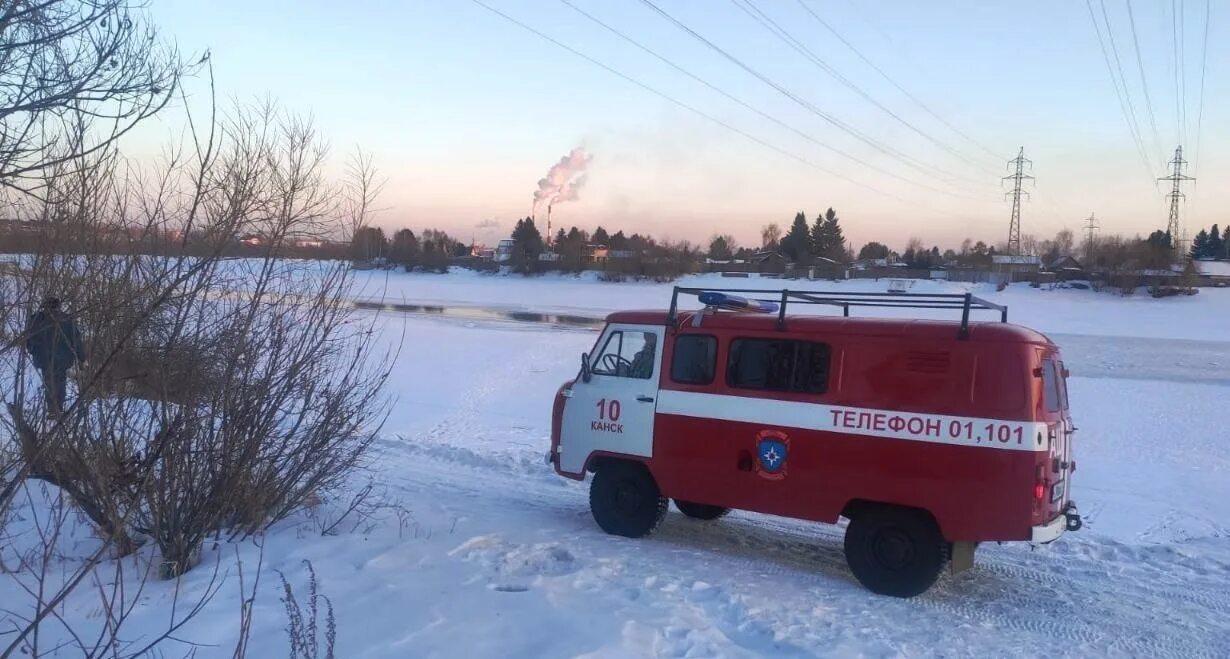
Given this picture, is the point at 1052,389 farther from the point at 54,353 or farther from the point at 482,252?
the point at 482,252

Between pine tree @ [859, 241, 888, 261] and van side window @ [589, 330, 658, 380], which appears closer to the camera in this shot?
van side window @ [589, 330, 658, 380]

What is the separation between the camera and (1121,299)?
61156mm

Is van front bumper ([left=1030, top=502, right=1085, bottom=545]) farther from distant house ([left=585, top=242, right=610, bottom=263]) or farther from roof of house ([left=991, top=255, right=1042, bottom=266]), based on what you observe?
distant house ([left=585, top=242, right=610, bottom=263])

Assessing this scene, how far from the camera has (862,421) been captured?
7.99 m

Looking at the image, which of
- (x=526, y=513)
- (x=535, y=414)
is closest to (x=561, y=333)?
(x=535, y=414)

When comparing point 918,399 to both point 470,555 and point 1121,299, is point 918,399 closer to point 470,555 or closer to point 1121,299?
point 470,555

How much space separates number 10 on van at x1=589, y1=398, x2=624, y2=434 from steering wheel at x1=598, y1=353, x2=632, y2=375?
326mm

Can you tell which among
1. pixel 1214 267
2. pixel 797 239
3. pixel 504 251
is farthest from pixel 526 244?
pixel 1214 267

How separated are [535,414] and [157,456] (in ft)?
42.0

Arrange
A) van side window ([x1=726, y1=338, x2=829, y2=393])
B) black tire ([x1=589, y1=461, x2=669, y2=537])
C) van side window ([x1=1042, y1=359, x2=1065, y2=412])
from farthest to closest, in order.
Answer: black tire ([x1=589, y1=461, x2=669, y2=537]) < van side window ([x1=726, y1=338, x2=829, y2=393]) < van side window ([x1=1042, y1=359, x2=1065, y2=412])

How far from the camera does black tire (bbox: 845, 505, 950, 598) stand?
777 centimetres

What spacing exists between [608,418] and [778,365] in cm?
196

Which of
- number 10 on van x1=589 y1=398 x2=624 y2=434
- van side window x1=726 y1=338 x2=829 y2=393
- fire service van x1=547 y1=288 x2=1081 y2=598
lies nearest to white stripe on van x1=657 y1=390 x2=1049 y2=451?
fire service van x1=547 y1=288 x2=1081 y2=598

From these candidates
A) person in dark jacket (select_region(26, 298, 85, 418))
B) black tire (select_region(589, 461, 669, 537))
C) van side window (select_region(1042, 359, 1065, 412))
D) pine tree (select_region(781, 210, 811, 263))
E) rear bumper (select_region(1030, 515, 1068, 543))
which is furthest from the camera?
pine tree (select_region(781, 210, 811, 263))
